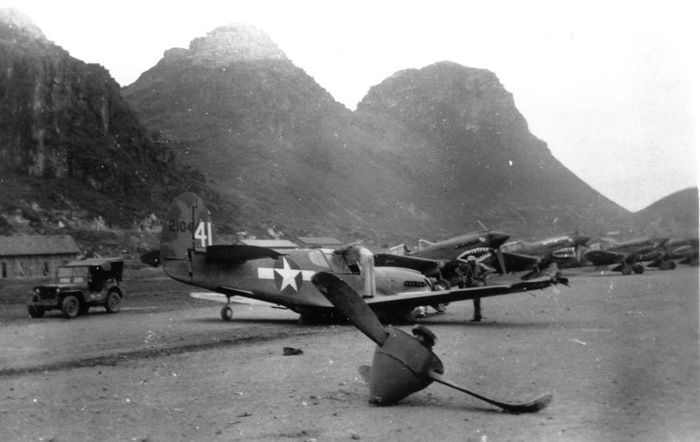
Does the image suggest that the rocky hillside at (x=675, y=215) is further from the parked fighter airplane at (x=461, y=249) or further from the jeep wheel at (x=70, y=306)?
the parked fighter airplane at (x=461, y=249)

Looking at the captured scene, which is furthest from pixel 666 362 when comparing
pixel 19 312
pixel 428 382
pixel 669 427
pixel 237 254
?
Answer: pixel 19 312

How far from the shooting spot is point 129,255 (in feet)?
200

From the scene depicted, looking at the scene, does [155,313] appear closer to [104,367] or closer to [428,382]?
[104,367]

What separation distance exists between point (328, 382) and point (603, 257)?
1462 inches

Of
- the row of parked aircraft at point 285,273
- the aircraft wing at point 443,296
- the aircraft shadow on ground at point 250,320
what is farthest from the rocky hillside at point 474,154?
the aircraft shadow on ground at point 250,320

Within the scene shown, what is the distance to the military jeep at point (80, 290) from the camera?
18.7 metres

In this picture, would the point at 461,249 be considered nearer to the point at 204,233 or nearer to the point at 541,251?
the point at 541,251

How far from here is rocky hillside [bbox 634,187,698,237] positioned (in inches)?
212

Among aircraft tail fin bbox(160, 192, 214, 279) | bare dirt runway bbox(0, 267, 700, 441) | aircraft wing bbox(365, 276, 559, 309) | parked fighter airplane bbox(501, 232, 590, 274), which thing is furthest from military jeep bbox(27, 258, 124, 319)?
parked fighter airplane bbox(501, 232, 590, 274)

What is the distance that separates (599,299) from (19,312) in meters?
18.7

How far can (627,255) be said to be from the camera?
132 ft

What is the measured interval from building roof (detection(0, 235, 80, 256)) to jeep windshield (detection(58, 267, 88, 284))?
98.2 feet

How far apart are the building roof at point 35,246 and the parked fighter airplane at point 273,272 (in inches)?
1422

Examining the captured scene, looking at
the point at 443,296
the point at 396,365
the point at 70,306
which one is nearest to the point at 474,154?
the point at 443,296
